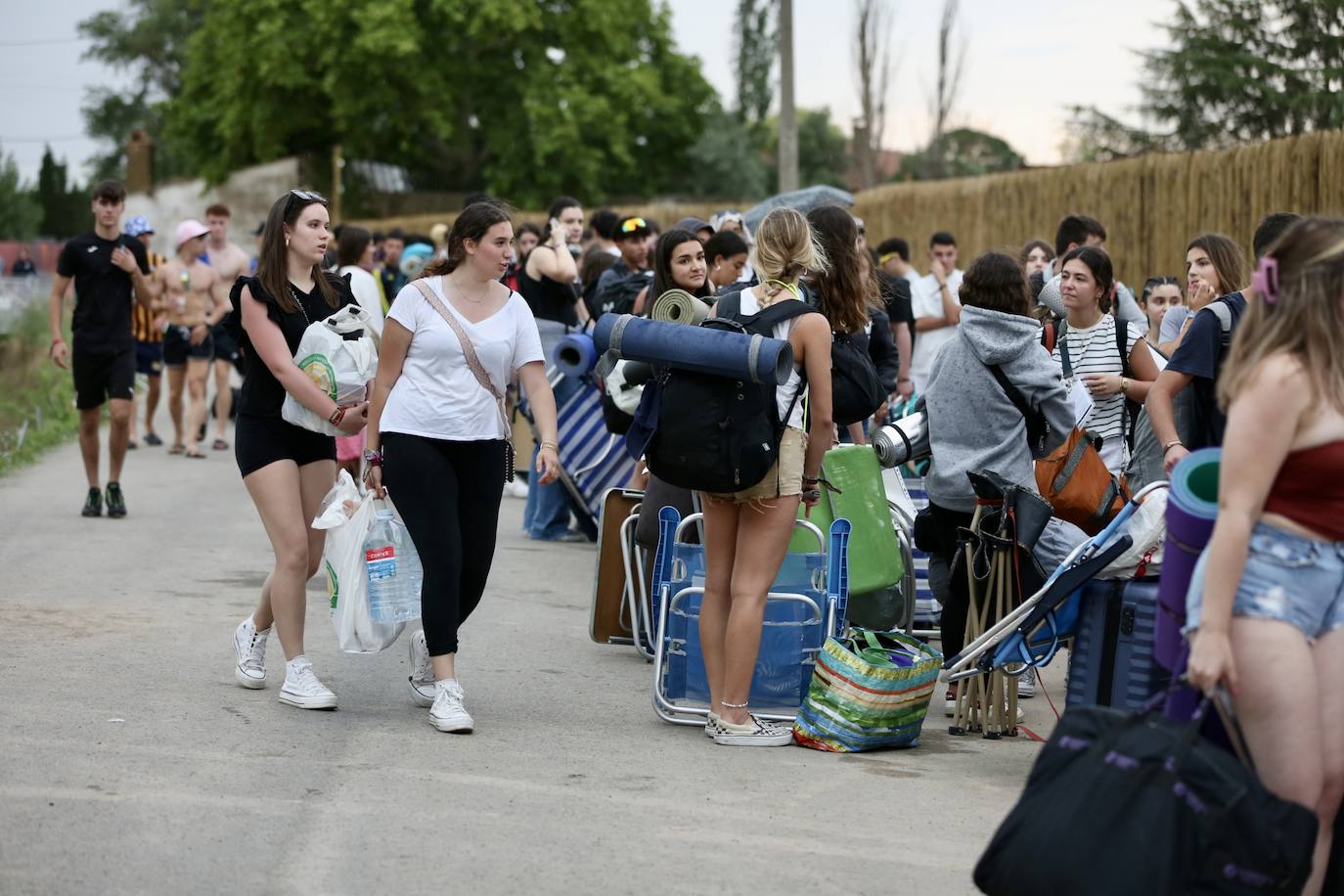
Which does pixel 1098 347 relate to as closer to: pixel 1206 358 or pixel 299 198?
pixel 1206 358

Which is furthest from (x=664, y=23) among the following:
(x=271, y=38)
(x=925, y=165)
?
(x=925, y=165)

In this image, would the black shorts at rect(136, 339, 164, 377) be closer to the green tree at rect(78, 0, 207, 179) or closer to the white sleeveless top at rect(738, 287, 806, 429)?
the white sleeveless top at rect(738, 287, 806, 429)

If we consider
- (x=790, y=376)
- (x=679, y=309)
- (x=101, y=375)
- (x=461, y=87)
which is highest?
(x=461, y=87)

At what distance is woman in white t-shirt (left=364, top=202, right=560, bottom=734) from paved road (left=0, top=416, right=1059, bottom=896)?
57 centimetres

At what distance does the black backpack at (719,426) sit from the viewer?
231 inches

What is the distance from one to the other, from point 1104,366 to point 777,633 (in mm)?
2041

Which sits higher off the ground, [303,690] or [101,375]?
[101,375]

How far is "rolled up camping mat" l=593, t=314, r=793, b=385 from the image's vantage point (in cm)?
569

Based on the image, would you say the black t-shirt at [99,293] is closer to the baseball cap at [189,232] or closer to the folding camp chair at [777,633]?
the baseball cap at [189,232]

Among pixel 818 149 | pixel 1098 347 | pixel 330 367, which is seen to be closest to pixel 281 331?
pixel 330 367

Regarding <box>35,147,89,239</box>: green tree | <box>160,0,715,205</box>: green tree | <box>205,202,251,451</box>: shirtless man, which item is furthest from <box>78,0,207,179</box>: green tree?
<box>205,202,251,451</box>: shirtless man

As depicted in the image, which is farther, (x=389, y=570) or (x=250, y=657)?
(x=250, y=657)

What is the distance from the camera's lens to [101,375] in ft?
37.2

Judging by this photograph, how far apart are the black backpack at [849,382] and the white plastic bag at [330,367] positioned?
177 centimetres
